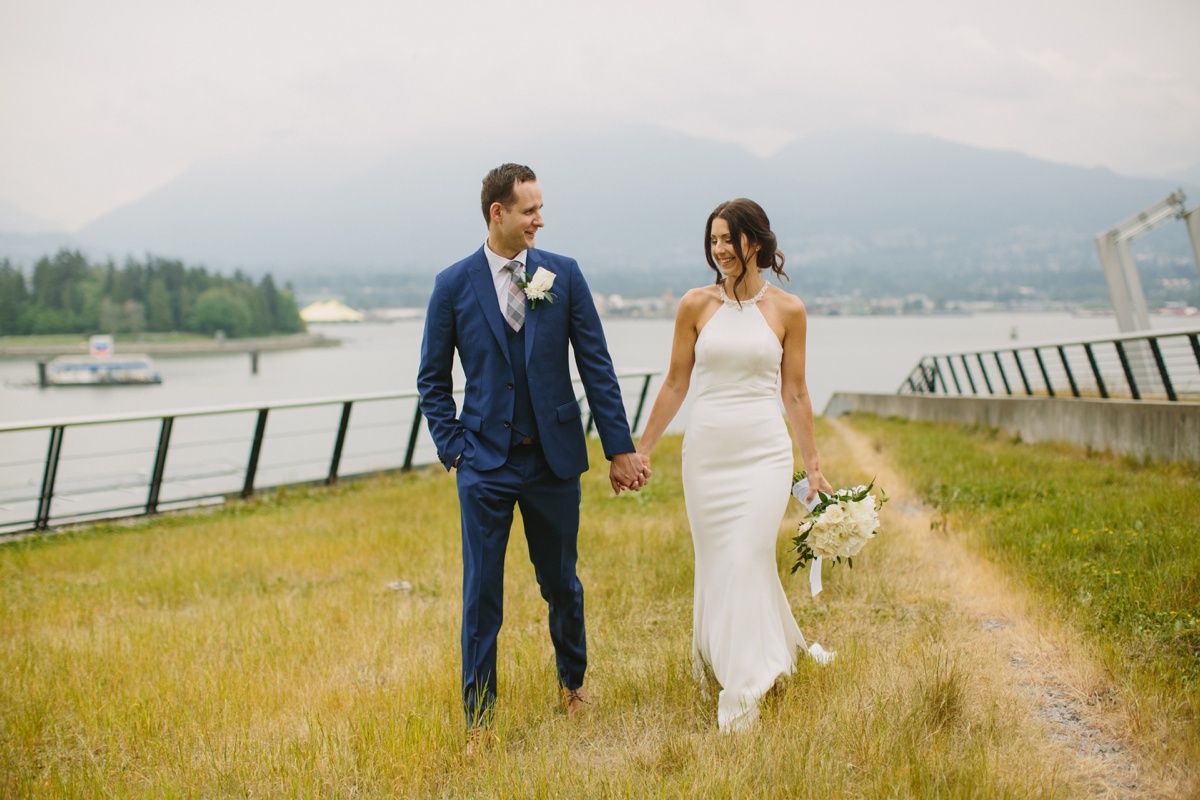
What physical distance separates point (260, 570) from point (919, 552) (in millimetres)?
5818

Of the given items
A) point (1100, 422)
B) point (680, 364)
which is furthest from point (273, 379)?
point (680, 364)

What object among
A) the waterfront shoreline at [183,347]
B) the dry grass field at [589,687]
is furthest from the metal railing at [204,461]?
the waterfront shoreline at [183,347]

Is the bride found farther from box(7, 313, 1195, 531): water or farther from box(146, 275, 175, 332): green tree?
box(146, 275, 175, 332): green tree

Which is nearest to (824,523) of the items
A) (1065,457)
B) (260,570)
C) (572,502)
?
(572,502)

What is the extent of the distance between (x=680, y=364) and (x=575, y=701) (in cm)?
166

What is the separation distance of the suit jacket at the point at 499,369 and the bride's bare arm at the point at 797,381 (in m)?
0.89

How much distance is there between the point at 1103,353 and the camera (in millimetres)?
13367

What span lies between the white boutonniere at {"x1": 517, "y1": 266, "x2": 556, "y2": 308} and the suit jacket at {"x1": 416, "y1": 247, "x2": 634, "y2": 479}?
0.14 feet

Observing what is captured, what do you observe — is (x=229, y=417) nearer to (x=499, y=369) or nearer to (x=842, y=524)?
(x=499, y=369)

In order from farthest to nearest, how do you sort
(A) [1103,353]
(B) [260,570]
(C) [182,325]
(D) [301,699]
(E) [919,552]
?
(C) [182,325] → (A) [1103,353] → (B) [260,570] → (E) [919,552] → (D) [301,699]

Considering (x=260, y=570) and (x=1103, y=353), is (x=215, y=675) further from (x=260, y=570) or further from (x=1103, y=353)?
(x=1103, y=353)

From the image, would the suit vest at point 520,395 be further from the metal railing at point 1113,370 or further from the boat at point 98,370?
the boat at point 98,370

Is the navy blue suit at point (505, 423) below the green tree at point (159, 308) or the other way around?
below

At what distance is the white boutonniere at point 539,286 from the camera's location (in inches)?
159
